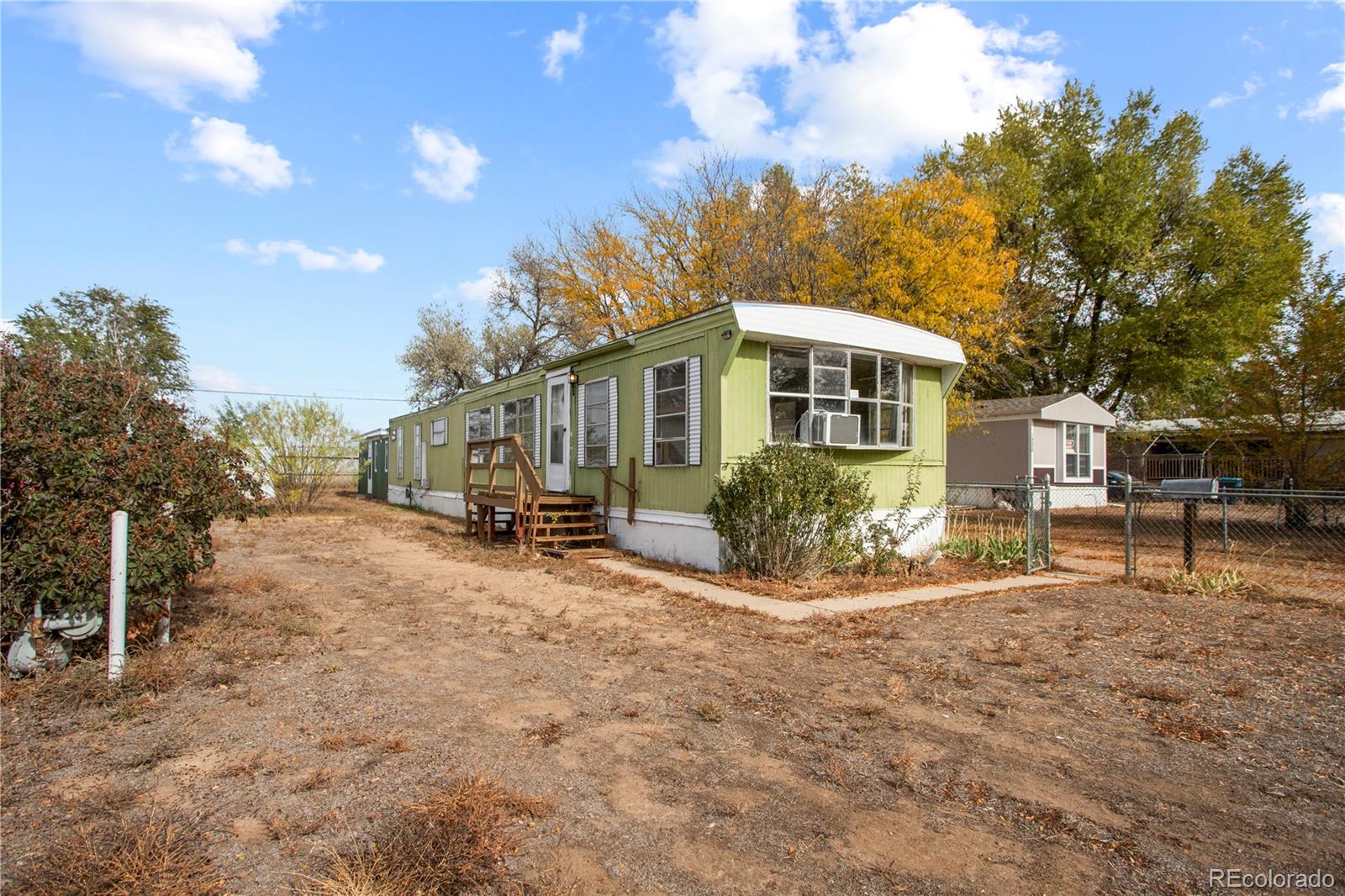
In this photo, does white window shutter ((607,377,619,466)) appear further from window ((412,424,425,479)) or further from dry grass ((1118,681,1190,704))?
window ((412,424,425,479))

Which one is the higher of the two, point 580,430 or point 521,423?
point 521,423

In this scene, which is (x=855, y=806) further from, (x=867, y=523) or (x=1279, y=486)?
(x=1279, y=486)

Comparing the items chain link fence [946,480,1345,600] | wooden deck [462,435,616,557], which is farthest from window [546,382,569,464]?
chain link fence [946,480,1345,600]

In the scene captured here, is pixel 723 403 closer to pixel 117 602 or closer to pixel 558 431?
pixel 558 431

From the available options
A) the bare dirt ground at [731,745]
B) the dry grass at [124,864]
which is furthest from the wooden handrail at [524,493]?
the dry grass at [124,864]

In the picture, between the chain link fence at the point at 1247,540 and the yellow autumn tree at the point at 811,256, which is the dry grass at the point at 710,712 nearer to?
the chain link fence at the point at 1247,540

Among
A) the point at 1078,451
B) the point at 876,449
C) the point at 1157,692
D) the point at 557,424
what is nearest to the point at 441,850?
the point at 1157,692

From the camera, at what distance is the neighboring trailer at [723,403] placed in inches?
359

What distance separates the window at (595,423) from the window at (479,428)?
172 inches

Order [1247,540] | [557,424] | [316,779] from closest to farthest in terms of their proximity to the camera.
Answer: [316,779], [557,424], [1247,540]

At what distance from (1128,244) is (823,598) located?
19.9 meters

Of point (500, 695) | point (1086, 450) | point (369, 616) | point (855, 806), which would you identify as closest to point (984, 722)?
point (855, 806)

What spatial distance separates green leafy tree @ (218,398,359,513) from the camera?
17.9m

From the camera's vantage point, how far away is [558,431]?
12953 mm
